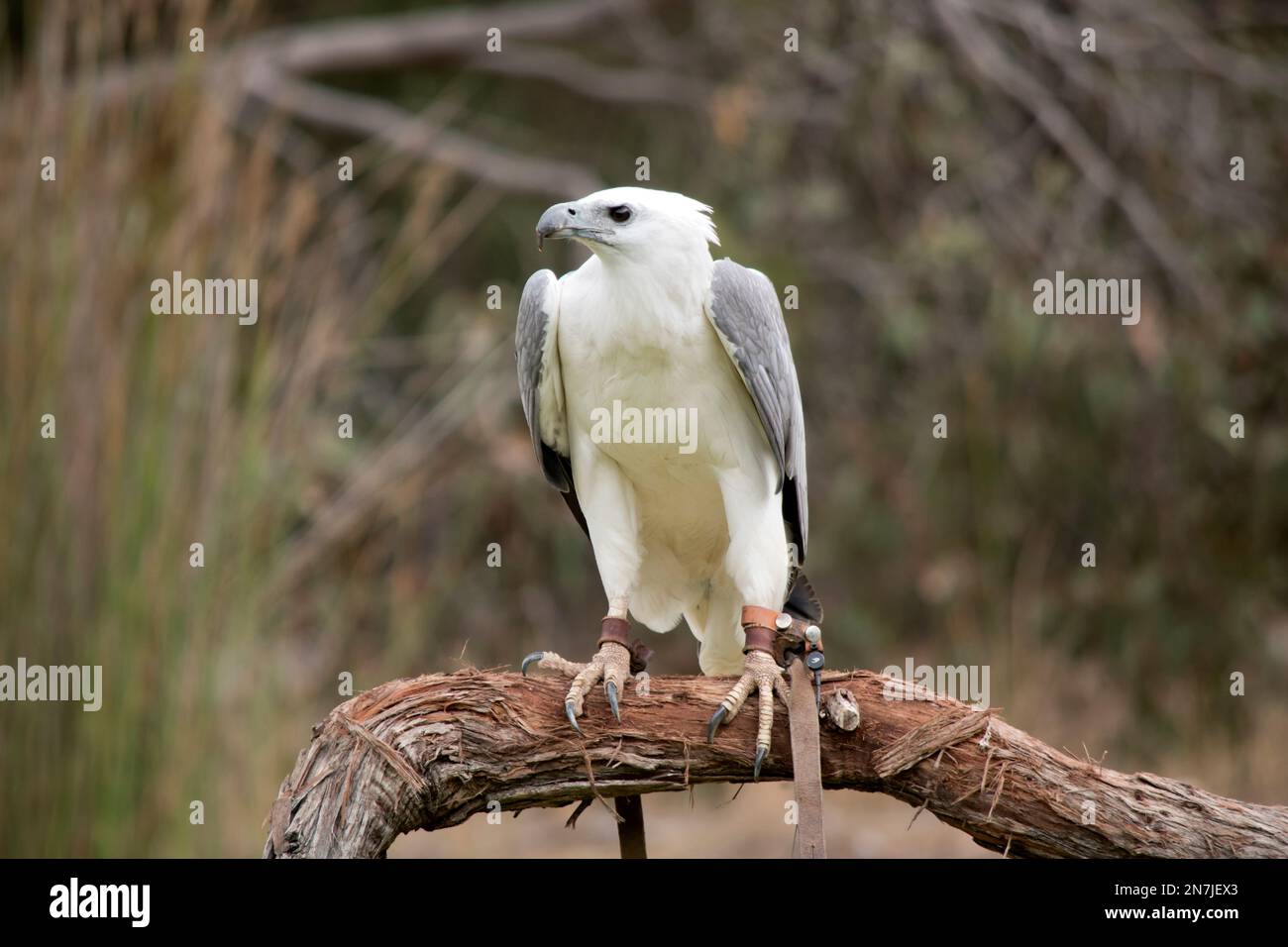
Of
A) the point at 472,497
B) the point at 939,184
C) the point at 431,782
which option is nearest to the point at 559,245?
the point at 472,497

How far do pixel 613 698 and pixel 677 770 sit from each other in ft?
0.72

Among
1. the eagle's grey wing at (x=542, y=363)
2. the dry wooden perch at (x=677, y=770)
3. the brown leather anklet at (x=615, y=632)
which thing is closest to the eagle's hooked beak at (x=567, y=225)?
the eagle's grey wing at (x=542, y=363)

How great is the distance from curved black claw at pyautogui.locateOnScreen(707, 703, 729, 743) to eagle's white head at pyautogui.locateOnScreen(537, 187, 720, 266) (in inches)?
45.7

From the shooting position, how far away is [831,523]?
8609mm

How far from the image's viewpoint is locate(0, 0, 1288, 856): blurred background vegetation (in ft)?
13.9

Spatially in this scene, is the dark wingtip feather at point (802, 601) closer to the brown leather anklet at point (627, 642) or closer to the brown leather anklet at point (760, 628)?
the brown leather anklet at point (760, 628)

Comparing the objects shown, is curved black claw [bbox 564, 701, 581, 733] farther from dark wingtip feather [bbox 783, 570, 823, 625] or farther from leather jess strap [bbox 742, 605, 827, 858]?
dark wingtip feather [bbox 783, 570, 823, 625]

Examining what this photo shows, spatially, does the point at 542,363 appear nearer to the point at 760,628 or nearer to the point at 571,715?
the point at 760,628

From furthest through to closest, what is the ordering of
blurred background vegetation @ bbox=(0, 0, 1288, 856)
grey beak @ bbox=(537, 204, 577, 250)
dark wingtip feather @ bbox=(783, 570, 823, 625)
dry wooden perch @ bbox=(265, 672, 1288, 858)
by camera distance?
1. blurred background vegetation @ bbox=(0, 0, 1288, 856)
2. dark wingtip feather @ bbox=(783, 570, 823, 625)
3. grey beak @ bbox=(537, 204, 577, 250)
4. dry wooden perch @ bbox=(265, 672, 1288, 858)

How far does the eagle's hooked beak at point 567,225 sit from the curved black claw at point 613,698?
1.13 metres

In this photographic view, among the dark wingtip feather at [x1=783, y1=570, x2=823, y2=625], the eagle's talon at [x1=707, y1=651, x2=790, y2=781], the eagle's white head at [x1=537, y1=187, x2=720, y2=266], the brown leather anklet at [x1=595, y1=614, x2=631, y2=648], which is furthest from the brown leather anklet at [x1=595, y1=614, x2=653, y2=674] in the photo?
the eagle's white head at [x1=537, y1=187, x2=720, y2=266]

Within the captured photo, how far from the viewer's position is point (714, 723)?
3.02m

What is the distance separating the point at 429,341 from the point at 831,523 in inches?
122
